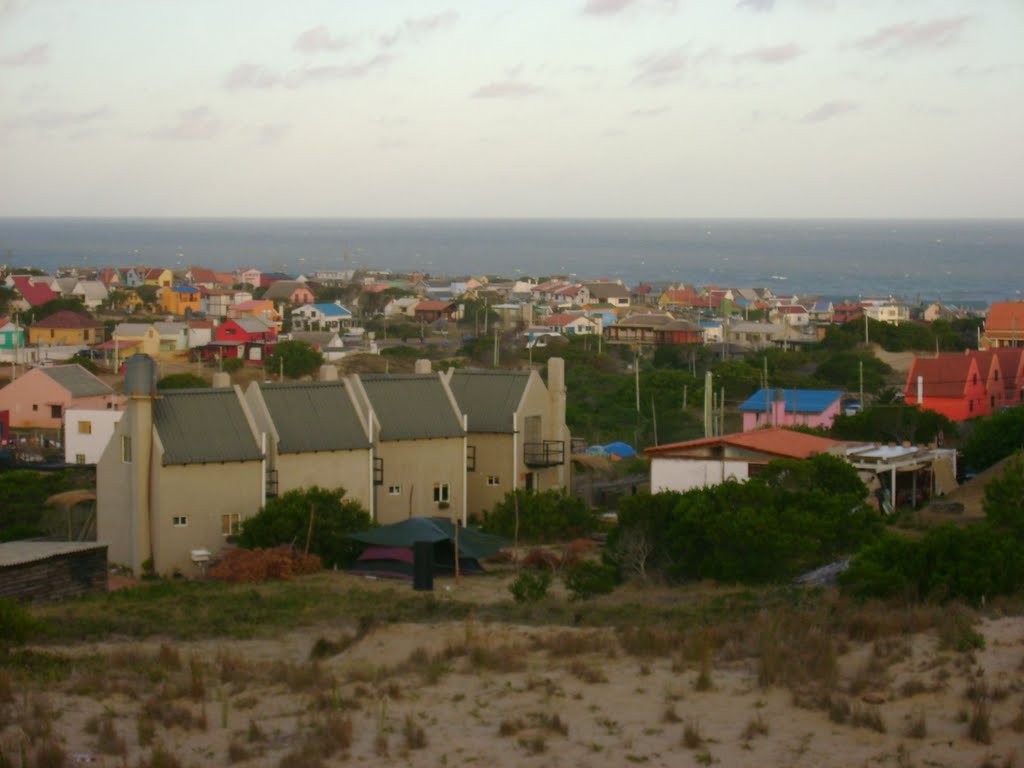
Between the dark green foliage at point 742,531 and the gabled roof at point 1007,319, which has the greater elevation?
→ the gabled roof at point 1007,319

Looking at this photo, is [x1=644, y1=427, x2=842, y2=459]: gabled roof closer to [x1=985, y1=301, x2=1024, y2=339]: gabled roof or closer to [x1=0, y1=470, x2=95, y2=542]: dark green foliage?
[x1=0, y1=470, x2=95, y2=542]: dark green foliage

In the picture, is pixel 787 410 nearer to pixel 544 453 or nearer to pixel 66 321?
pixel 544 453

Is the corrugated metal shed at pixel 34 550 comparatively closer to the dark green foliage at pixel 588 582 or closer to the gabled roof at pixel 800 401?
the dark green foliage at pixel 588 582

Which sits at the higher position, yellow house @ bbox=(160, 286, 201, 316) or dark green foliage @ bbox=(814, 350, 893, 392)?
yellow house @ bbox=(160, 286, 201, 316)

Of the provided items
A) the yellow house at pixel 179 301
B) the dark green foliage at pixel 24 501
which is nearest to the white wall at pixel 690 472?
the dark green foliage at pixel 24 501

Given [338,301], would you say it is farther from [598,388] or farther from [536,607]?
[536,607]

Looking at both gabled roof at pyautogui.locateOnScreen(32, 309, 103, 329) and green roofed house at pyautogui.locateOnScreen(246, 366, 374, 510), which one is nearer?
green roofed house at pyautogui.locateOnScreen(246, 366, 374, 510)

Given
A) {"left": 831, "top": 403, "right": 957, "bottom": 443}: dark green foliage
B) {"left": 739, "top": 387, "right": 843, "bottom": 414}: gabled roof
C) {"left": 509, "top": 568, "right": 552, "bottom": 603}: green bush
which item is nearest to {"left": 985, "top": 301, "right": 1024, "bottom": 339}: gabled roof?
{"left": 739, "top": 387, "right": 843, "bottom": 414}: gabled roof
